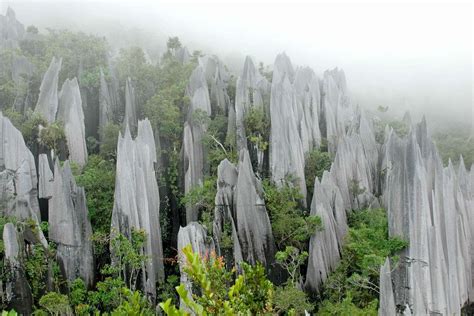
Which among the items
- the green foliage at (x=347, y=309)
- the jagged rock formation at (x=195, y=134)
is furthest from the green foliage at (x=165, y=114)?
the green foliage at (x=347, y=309)

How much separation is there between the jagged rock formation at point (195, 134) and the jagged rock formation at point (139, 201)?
2.39 meters

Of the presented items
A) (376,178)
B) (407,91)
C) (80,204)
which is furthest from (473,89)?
(80,204)

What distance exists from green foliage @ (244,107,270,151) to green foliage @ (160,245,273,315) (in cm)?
1892

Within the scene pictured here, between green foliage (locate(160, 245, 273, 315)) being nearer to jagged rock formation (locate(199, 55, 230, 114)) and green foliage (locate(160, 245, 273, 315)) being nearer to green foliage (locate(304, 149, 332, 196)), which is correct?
green foliage (locate(304, 149, 332, 196))

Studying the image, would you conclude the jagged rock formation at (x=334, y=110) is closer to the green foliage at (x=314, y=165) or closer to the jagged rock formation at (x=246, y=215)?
the green foliage at (x=314, y=165)

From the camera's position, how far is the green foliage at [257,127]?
23984mm

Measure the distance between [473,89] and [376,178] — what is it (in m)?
32.5

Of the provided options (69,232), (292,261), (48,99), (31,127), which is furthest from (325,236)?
(48,99)

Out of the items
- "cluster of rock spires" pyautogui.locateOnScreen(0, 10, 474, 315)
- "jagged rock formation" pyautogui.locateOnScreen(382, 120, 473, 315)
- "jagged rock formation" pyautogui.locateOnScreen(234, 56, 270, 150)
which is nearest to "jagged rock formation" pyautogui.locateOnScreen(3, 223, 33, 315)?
"cluster of rock spires" pyautogui.locateOnScreen(0, 10, 474, 315)

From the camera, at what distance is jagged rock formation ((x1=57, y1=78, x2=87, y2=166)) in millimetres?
22250

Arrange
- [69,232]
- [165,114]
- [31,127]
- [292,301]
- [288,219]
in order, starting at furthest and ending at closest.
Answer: [165,114], [31,127], [288,219], [69,232], [292,301]

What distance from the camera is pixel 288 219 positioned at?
19938 millimetres

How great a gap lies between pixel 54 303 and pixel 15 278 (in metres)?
1.94

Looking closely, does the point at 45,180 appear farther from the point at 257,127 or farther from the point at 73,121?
the point at 257,127
